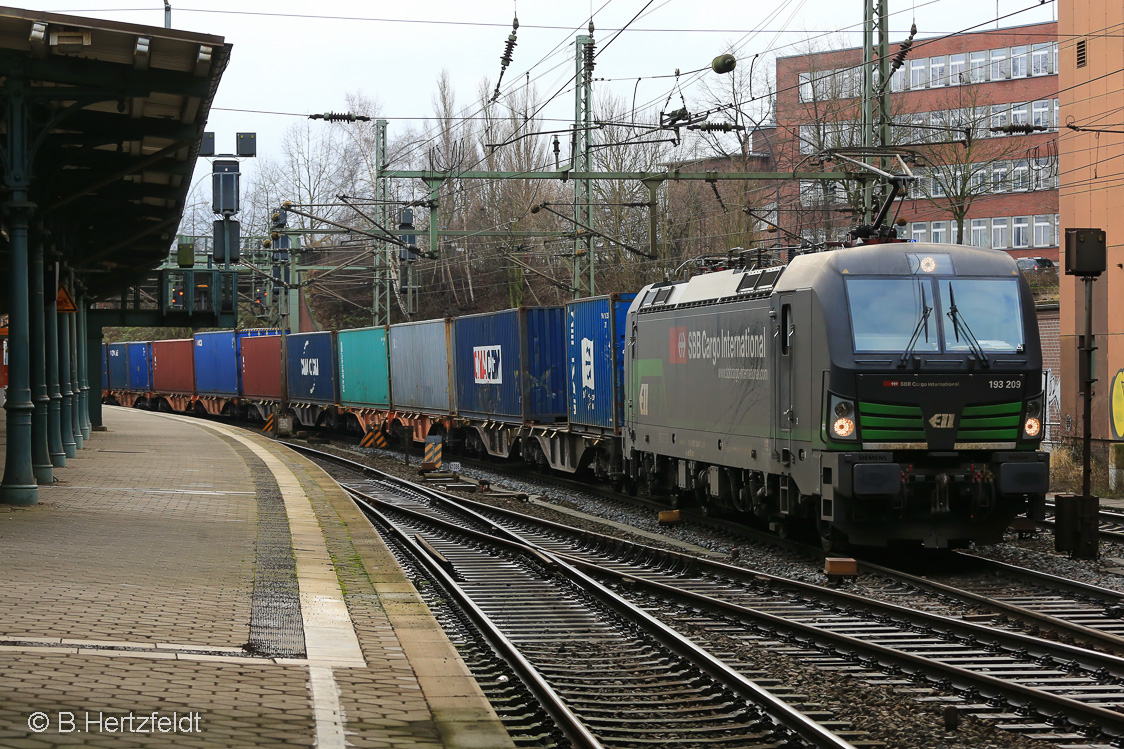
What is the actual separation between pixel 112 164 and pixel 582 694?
497 inches

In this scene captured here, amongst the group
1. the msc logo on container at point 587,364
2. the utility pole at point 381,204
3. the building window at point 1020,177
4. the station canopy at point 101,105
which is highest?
the building window at point 1020,177

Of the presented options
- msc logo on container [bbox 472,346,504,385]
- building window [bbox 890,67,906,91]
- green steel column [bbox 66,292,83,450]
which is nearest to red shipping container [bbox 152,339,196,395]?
green steel column [bbox 66,292,83,450]

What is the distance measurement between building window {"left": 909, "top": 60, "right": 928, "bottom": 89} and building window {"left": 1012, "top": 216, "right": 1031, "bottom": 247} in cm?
729

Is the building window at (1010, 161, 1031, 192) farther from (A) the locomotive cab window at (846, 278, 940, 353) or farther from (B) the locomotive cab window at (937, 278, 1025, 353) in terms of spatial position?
(A) the locomotive cab window at (846, 278, 940, 353)

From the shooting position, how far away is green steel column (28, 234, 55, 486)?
16.3 metres

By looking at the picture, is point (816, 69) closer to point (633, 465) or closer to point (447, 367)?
point (447, 367)

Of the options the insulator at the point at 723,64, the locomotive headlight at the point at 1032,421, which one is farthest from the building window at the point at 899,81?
the locomotive headlight at the point at 1032,421

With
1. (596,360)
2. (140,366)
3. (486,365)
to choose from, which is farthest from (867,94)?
(140,366)

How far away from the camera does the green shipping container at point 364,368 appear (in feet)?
117

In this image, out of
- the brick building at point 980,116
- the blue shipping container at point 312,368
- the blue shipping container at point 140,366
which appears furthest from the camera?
the blue shipping container at point 140,366

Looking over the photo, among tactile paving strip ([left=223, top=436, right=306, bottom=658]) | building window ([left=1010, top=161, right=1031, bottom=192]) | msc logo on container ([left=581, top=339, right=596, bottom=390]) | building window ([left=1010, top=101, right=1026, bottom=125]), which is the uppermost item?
building window ([left=1010, top=101, right=1026, bottom=125])

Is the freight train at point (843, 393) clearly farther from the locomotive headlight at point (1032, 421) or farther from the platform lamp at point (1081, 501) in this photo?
the platform lamp at point (1081, 501)

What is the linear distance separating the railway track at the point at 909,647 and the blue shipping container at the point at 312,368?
2861 cm

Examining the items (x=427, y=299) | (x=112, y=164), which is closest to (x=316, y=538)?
(x=112, y=164)
